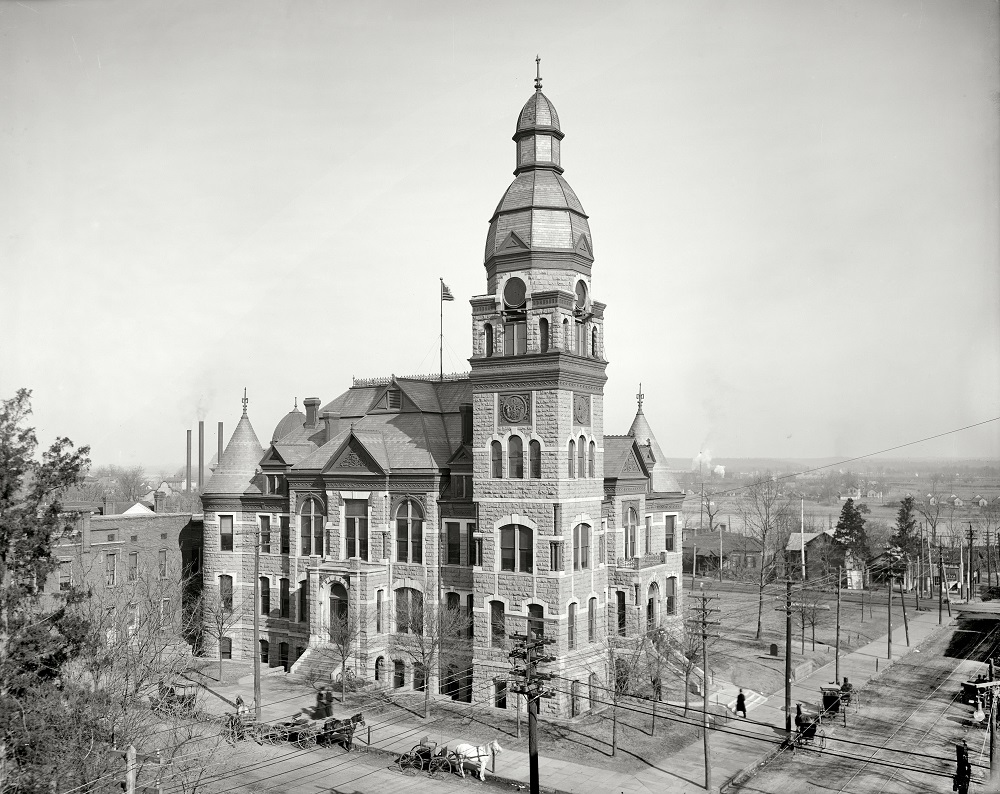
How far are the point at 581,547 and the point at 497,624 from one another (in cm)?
526

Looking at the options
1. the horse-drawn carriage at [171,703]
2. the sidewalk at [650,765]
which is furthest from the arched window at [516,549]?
the horse-drawn carriage at [171,703]

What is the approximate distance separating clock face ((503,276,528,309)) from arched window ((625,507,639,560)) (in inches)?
542

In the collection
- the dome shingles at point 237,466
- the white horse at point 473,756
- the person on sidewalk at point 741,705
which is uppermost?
the dome shingles at point 237,466

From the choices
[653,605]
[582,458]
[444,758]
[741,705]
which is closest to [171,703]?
[444,758]

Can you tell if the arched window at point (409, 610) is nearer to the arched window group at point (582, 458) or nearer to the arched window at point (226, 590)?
the arched window group at point (582, 458)

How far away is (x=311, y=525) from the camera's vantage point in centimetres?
4600

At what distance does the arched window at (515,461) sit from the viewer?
38.7m

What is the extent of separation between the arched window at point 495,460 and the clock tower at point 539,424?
47 mm

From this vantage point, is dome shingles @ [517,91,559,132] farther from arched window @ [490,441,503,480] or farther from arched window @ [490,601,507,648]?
arched window @ [490,601,507,648]

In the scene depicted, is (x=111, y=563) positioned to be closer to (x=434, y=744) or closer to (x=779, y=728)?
(x=434, y=744)

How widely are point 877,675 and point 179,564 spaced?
145ft

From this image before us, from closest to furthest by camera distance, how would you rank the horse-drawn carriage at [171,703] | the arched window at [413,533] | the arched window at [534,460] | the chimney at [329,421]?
the horse-drawn carriage at [171,703] → the arched window at [534,460] → the arched window at [413,533] → the chimney at [329,421]

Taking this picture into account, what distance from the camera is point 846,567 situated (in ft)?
288

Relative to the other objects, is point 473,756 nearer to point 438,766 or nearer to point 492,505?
point 438,766
